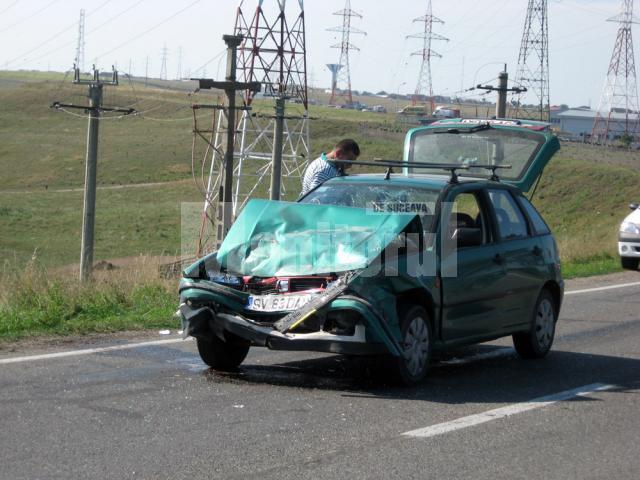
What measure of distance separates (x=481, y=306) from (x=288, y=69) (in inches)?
1155

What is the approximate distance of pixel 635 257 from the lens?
21.2 meters

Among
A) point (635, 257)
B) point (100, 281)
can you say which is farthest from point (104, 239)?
point (100, 281)

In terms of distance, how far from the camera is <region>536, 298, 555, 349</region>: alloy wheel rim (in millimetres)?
10664

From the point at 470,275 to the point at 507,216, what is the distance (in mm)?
1255

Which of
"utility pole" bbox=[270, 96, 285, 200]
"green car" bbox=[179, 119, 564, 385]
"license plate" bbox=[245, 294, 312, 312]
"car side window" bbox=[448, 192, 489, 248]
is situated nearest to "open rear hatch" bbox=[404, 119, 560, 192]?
"green car" bbox=[179, 119, 564, 385]

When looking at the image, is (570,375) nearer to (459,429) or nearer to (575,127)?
(459,429)

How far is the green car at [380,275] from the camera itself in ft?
27.2

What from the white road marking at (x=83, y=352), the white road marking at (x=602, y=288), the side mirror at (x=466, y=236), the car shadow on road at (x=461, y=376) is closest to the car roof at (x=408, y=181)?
the side mirror at (x=466, y=236)

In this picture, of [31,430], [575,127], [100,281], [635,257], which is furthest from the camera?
[575,127]

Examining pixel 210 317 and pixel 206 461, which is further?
pixel 210 317

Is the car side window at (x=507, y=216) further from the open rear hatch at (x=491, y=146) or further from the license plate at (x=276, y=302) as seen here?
the open rear hatch at (x=491, y=146)

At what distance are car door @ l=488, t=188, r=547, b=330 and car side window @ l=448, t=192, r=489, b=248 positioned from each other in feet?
0.53

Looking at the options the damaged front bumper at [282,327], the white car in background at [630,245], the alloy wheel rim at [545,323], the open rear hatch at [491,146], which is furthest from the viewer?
the white car in background at [630,245]

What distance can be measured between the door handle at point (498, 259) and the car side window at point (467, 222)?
0.16 metres
